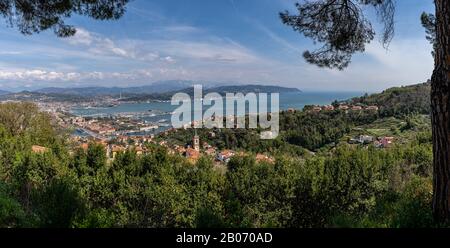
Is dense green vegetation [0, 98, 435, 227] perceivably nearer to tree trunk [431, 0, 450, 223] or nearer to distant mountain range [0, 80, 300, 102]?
tree trunk [431, 0, 450, 223]

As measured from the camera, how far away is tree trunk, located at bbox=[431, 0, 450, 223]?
346cm

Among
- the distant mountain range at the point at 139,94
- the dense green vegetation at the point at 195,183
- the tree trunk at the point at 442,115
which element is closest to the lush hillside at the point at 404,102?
the distant mountain range at the point at 139,94

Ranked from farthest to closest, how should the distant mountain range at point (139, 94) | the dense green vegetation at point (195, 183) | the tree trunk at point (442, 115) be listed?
the distant mountain range at point (139, 94), the dense green vegetation at point (195, 183), the tree trunk at point (442, 115)

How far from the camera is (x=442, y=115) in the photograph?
349 cm

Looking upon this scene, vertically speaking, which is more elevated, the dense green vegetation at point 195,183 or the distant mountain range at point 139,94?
the distant mountain range at point 139,94

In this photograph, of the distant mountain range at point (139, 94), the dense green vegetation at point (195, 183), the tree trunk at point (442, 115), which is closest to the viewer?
the tree trunk at point (442, 115)

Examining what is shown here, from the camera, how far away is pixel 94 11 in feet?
19.1

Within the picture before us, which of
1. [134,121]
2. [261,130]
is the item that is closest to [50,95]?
[134,121]

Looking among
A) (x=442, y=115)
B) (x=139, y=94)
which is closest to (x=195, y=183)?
(x=442, y=115)

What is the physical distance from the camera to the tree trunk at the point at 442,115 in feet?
11.4

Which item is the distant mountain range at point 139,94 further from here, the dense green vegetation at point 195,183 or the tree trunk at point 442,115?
the tree trunk at point 442,115

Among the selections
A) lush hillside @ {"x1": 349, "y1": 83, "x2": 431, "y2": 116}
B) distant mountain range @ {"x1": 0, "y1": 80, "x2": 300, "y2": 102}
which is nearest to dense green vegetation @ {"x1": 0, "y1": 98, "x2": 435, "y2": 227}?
distant mountain range @ {"x1": 0, "y1": 80, "x2": 300, "y2": 102}

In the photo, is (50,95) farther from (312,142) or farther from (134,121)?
(312,142)

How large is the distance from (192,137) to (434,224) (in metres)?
41.0
